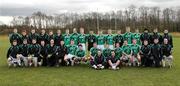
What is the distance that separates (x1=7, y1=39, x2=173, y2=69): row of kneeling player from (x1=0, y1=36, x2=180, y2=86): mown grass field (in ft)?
2.26

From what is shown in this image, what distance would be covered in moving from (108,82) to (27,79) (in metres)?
2.84

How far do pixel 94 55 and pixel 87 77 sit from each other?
10.9 ft

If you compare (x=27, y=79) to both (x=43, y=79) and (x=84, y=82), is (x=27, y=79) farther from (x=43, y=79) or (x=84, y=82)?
(x=84, y=82)

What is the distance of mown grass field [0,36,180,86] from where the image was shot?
1086cm

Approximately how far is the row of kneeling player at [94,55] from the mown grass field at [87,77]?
2.26ft

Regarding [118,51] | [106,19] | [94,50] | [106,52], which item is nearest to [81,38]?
[94,50]

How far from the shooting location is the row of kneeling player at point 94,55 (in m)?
14.8

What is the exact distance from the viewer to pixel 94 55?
50.3 ft

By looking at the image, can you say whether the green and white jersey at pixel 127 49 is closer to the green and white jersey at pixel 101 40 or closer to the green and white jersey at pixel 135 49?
the green and white jersey at pixel 135 49

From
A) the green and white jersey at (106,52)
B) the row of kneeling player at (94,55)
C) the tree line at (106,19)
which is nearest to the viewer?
the row of kneeling player at (94,55)

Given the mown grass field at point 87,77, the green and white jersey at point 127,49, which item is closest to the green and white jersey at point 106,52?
the green and white jersey at point 127,49

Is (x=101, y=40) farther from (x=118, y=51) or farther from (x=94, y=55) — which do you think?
(x=118, y=51)

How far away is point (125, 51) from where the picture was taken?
15.4 m

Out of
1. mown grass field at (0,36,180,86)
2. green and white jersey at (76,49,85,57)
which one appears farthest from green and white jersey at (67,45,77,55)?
mown grass field at (0,36,180,86)
